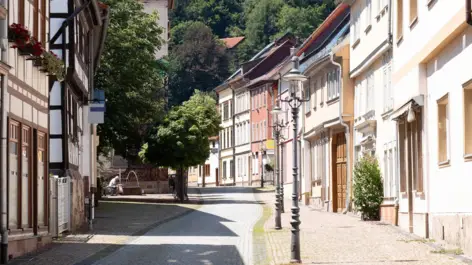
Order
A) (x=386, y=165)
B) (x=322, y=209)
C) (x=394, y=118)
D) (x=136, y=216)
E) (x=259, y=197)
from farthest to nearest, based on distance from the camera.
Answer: (x=259, y=197) → (x=322, y=209) → (x=136, y=216) → (x=386, y=165) → (x=394, y=118)

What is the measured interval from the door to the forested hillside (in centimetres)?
7301

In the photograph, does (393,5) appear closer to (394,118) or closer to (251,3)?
(394,118)

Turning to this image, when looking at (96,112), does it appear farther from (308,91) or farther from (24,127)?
(308,91)

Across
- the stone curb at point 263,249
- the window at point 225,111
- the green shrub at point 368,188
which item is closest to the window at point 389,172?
the green shrub at point 368,188

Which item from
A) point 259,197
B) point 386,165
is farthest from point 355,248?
point 259,197

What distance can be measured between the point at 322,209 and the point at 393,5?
60.1ft

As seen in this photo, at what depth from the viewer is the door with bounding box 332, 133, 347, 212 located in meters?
44.3

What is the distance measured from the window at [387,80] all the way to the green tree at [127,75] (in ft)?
64.6

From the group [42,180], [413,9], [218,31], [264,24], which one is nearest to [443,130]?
[413,9]

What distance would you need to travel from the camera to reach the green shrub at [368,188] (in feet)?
116

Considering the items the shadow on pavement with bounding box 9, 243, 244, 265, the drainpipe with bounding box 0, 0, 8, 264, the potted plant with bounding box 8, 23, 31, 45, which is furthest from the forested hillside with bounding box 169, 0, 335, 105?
the drainpipe with bounding box 0, 0, 8, 264

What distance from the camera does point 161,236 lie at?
3014 centimetres

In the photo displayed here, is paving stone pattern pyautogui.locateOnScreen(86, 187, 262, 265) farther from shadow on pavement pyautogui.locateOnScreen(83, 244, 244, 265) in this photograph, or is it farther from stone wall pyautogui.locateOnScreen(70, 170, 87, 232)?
stone wall pyautogui.locateOnScreen(70, 170, 87, 232)

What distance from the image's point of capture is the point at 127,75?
5281cm
